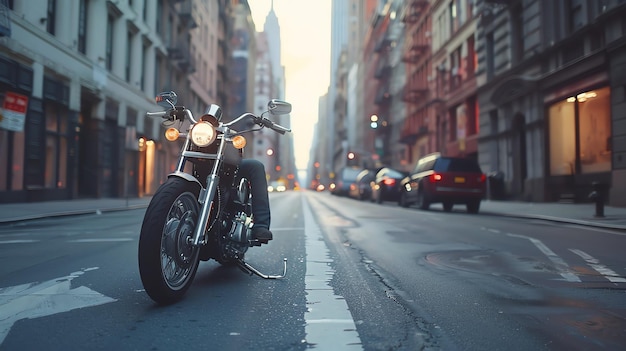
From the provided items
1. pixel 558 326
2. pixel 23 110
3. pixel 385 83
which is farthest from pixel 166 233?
pixel 385 83

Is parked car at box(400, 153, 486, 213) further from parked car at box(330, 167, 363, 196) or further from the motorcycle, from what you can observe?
parked car at box(330, 167, 363, 196)

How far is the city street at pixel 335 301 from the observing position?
2936 millimetres

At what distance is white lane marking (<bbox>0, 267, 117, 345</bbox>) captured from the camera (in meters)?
3.41

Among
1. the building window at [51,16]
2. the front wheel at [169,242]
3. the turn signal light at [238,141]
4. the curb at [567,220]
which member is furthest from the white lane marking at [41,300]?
the building window at [51,16]

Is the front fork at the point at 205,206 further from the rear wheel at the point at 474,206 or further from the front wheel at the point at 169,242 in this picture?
the rear wheel at the point at 474,206

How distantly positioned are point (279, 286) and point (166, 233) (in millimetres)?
1205

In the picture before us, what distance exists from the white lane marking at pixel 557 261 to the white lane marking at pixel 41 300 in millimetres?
3998

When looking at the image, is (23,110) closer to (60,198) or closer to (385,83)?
(60,198)

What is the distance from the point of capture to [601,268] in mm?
5551

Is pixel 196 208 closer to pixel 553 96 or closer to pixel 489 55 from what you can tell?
pixel 553 96

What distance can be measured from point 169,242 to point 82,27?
21523 millimetres

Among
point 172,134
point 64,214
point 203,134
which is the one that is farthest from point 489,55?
point 203,134

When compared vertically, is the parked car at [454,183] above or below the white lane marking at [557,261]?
above

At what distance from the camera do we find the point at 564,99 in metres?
19.6
